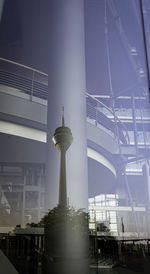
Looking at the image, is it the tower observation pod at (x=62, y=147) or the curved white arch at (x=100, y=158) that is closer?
the tower observation pod at (x=62, y=147)

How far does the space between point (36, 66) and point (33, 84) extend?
90 mm

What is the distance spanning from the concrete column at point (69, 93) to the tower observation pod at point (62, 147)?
14 mm

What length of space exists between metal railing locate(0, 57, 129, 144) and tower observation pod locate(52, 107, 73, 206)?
0.13m

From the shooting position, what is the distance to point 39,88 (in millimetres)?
1031

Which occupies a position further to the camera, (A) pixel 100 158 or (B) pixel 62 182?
(A) pixel 100 158

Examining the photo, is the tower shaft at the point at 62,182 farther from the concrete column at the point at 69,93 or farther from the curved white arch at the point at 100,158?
the curved white arch at the point at 100,158

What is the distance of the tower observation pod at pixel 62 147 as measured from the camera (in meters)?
0.89

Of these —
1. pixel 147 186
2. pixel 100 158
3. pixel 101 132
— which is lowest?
pixel 147 186

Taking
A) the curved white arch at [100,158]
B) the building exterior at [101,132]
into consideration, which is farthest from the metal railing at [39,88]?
the curved white arch at [100,158]

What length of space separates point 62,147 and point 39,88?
0.28 m

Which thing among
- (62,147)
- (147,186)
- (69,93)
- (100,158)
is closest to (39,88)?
(69,93)

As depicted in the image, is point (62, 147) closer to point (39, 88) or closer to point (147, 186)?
point (39, 88)

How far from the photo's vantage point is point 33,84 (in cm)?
104

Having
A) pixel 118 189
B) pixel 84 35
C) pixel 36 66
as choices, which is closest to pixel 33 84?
pixel 36 66
